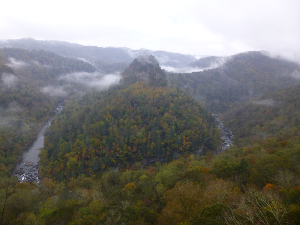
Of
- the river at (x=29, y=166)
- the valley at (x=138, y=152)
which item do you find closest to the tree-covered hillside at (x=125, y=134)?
the valley at (x=138, y=152)

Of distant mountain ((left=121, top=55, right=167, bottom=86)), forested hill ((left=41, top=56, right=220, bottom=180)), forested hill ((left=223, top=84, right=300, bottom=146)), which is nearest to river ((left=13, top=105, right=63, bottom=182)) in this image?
forested hill ((left=41, top=56, right=220, bottom=180))

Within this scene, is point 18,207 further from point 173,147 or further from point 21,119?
point 21,119

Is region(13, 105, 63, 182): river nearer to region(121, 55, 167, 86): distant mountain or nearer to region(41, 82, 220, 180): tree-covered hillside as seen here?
region(41, 82, 220, 180): tree-covered hillside

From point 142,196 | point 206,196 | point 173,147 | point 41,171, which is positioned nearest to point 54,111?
point 41,171

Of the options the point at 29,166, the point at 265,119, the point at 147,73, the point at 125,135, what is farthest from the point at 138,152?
the point at 265,119

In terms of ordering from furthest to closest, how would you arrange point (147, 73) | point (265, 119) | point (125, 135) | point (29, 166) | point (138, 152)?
point (147, 73)
point (265, 119)
point (125, 135)
point (138, 152)
point (29, 166)

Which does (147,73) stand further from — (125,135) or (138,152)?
(138,152)
